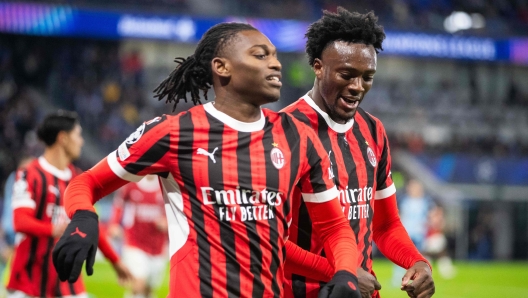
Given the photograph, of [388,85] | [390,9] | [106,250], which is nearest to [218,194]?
[106,250]

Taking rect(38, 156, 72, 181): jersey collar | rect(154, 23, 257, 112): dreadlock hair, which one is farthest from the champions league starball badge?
rect(38, 156, 72, 181): jersey collar

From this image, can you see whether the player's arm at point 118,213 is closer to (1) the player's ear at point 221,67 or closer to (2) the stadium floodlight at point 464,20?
(1) the player's ear at point 221,67

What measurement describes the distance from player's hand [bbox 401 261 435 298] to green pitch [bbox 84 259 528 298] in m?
9.21

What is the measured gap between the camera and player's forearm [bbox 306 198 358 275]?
3299mm

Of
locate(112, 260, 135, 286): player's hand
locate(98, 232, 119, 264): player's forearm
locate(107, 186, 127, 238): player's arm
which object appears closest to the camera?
locate(112, 260, 135, 286): player's hand

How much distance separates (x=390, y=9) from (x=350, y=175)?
2356 centimetres

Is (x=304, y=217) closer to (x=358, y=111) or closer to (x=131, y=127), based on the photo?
(x=358, y=111)

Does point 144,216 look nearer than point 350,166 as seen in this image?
No

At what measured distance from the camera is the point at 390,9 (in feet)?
86.8

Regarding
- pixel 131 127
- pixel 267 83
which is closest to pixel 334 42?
pixel 267 83

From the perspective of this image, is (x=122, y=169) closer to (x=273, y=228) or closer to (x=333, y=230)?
(x=273, y=228)

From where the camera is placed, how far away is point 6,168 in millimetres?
18578

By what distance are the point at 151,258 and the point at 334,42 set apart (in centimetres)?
608

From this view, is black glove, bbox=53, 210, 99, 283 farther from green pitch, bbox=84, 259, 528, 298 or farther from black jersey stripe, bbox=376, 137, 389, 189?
green pitch, bbox=84, 259, 528, 298
